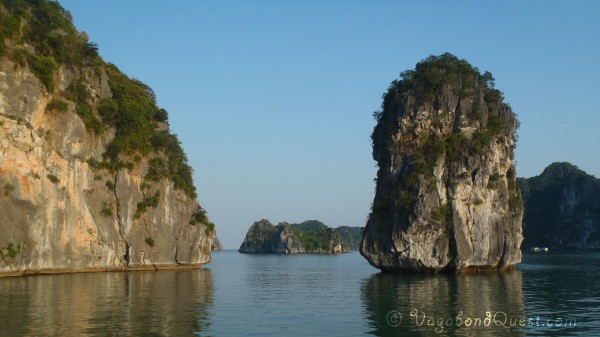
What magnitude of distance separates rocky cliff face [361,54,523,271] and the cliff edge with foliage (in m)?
25.2

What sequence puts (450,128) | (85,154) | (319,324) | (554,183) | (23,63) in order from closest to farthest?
(319,324)
(23,63)
(85,154)
(450,128)
(554,183)

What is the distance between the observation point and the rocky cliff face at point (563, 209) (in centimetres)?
16900

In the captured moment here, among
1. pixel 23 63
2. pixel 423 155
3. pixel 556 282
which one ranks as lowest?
pixel 556 282

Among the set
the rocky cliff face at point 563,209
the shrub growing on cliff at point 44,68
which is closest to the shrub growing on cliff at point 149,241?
the shrub growing on cliff at point 44,68

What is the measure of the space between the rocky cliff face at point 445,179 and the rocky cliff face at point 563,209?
358 ft

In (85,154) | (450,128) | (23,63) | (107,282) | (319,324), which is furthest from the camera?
(450,128)

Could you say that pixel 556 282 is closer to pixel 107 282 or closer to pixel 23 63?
pixel 107 282

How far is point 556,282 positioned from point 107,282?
3650 centimetres

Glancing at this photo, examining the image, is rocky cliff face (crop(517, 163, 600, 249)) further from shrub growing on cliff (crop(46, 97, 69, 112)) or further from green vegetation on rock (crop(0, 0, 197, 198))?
A: shrub growing on cliff (crop(46, 97, 69, 112))

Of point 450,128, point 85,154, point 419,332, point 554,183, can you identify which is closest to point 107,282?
point 85,154

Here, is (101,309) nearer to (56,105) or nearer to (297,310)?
(297,310)

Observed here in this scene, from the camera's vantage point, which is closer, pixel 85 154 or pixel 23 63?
pixel 23 63

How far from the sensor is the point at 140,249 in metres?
64.8

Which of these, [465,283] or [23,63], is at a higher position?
[23,63]
